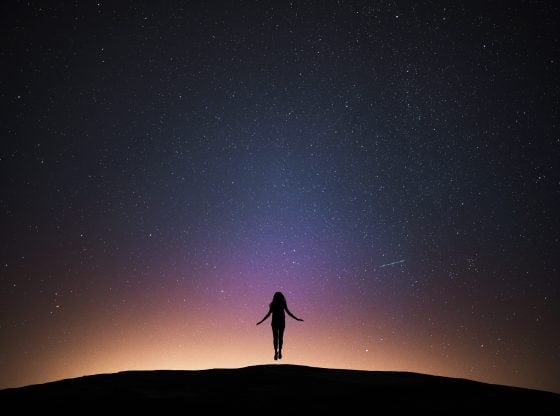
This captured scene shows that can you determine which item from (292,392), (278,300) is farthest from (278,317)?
(292,392)

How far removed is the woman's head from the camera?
1280 centimetres

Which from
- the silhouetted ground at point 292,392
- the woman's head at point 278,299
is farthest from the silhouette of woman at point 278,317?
the silhouetted ground at point 292,392

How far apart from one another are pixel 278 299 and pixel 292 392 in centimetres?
516

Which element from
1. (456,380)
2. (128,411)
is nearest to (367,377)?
(456,380)

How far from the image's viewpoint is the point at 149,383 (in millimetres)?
8648

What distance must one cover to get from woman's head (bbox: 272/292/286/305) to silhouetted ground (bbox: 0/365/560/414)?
280cm

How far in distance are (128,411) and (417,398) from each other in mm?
4394

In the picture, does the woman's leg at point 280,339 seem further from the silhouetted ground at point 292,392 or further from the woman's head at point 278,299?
the silhouetted ground at point 292,392

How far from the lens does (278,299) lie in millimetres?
12828

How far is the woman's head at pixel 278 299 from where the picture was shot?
12.8 metres

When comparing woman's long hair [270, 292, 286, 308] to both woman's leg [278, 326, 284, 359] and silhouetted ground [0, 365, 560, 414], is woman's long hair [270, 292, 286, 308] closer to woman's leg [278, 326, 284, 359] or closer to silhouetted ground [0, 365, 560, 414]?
woman's leg [278, 326, 284, 359]

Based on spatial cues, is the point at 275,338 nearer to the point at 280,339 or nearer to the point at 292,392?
the point at 280,339

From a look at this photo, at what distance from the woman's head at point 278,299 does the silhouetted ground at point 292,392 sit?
2803 mm

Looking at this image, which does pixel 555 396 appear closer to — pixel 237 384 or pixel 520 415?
pixel 520 415
